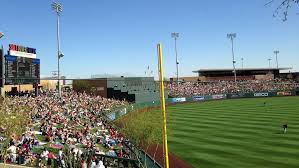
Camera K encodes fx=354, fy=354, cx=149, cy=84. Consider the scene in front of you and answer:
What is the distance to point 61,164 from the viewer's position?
58.6ft

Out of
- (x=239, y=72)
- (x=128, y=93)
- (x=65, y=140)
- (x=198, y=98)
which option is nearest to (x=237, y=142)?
(x=65, y=140)

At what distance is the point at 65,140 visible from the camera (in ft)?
84.5

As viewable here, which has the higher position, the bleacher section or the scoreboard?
the scoreboard

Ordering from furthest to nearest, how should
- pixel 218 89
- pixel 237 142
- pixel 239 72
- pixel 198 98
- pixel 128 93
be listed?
pixel 239 72
pixel 218 89
pixel 198 98
pixel 128 93
pixel 237 142

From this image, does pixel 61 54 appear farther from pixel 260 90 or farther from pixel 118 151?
pixel 260 90

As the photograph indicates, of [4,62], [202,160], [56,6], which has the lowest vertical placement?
[202,160]

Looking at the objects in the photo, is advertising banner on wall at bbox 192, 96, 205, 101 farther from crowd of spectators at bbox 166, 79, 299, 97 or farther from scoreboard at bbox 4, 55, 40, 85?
scoreboard at bbox 4, 55, 40, 85

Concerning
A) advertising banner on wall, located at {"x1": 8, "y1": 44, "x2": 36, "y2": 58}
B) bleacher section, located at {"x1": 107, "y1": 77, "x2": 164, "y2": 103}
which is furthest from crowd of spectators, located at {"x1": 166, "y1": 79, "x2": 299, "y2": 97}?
advertising banner on wall, located at {"x1": 8, "y1": 44, "x2": 36, "y2": 58}

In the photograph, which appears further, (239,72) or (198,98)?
(239,72)

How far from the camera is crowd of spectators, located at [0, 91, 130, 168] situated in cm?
1838

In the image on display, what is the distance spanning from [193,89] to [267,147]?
207 ft

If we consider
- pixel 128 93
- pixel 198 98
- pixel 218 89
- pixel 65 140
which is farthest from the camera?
pixel 218 89

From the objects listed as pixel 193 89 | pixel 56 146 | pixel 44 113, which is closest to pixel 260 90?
pixel 193 89

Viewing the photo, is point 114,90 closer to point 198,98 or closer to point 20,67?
point 198,98
